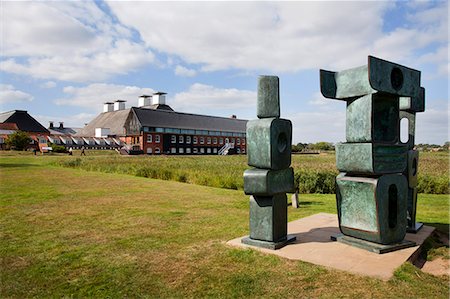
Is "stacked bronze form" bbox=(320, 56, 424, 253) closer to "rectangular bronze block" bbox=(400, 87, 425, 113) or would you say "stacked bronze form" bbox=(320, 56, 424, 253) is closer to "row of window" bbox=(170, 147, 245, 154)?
"rectangular bronze block" bbox=(400, 87, 425, 113)

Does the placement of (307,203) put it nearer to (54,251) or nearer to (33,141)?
(54,251)

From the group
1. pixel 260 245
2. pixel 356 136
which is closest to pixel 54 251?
pixel 260 245

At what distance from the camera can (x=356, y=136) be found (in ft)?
18.6

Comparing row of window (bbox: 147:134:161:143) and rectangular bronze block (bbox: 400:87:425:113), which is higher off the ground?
row of window (bbox: 147:134:161:143)

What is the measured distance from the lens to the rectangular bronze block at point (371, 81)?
5.26 m

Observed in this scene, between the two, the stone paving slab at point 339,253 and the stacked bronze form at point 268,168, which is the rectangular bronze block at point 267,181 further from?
the stone paving slab at point 339,253

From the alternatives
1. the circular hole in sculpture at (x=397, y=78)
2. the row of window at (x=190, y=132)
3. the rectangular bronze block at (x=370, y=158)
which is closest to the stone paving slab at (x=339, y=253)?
the rectangular bronze block at (x=370, y=158)

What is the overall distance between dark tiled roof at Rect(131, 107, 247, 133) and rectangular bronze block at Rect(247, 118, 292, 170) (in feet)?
154

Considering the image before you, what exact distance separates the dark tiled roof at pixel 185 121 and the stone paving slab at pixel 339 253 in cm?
4698

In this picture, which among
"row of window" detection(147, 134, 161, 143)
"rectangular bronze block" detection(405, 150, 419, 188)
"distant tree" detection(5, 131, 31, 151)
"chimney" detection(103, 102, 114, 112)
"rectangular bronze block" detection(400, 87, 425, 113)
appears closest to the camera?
"rectangular bronze block" detection(405, 150, 419, 188)

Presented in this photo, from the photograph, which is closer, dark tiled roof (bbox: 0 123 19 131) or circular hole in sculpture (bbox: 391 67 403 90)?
circular hole in sculpture (bbox: 391 67 403 90)

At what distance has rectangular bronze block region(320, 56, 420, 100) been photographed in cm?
526

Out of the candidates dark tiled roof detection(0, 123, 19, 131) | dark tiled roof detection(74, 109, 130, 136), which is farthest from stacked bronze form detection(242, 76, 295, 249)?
dark tiled roof detection(0, 123, 19, 131)

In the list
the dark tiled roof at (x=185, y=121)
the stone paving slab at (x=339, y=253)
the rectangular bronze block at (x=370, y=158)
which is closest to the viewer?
the stone paving slab at (x=339, y=253)
